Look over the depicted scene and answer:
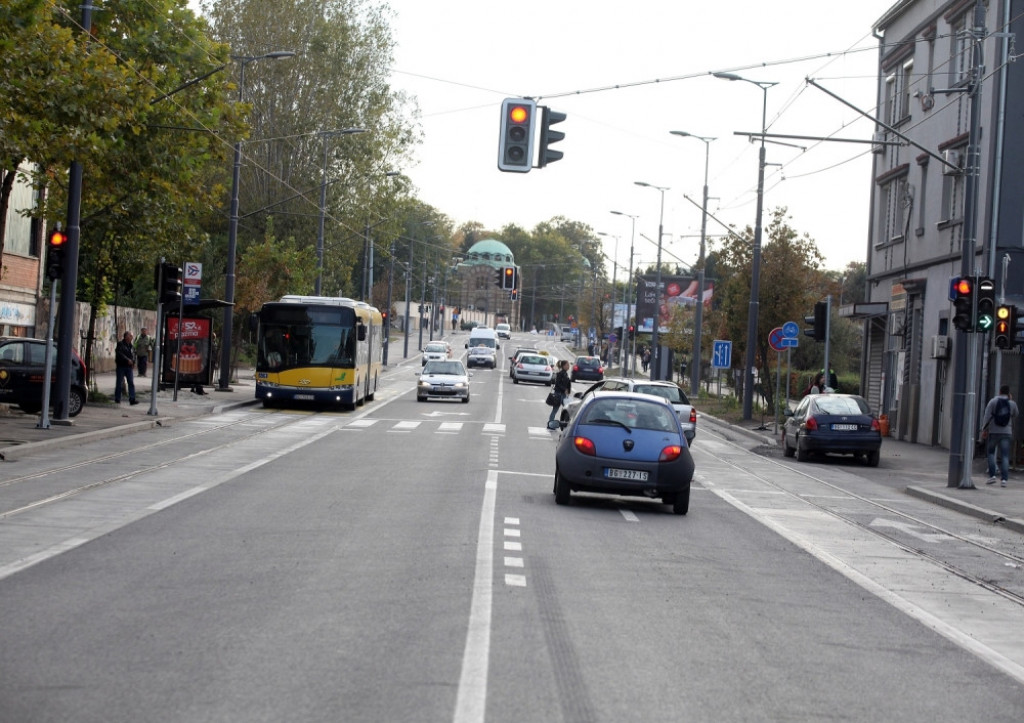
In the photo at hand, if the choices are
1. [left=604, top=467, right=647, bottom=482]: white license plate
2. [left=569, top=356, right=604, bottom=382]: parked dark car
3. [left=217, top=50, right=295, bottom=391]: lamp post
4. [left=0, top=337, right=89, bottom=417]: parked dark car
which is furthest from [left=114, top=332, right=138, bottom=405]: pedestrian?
[left=569, top=356, right=604, bottom=382]: parked dark car

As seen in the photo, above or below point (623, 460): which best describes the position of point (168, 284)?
above

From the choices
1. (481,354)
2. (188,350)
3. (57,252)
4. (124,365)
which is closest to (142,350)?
(188,350)

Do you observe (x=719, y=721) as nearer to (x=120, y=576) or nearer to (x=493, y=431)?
(x=120, y=576)

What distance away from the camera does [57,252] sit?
24031mm

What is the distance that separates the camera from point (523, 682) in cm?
696

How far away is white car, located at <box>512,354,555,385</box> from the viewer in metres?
68.4

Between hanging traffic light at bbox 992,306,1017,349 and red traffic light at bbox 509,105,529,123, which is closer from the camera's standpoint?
red traffic light at bbox 509,105,529,123

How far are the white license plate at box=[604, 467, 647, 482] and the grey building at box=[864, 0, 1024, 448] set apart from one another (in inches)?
574

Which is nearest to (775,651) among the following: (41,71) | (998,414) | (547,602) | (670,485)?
(547,602)

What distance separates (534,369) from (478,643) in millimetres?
60874

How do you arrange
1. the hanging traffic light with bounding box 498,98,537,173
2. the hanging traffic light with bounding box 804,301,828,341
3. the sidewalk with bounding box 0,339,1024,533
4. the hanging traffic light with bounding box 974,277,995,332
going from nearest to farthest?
the hanging traffic light with bounding box 498,98,537,173 < the sidewalk with bounding box 0,339,1024,533 < the hanging traffic light with bounding box 974,277,995,332 < the hanging traffic light with bounding box 804,301,828,341

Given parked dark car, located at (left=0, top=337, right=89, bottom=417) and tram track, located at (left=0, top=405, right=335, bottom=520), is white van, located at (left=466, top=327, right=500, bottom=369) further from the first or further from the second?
parked dark car, located at (left=0, top=337, right=89, bottom=417)

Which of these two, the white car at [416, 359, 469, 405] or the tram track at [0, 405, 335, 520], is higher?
the white car at [416, 359, 469, 405]

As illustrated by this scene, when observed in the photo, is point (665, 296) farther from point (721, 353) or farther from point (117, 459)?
point (117, 459)
